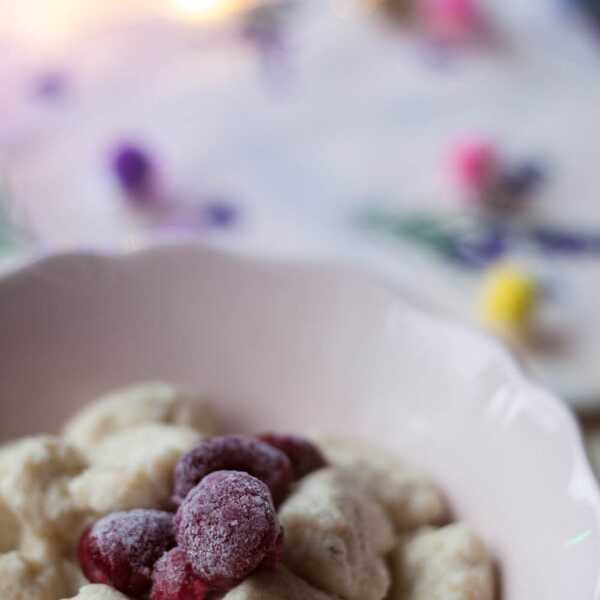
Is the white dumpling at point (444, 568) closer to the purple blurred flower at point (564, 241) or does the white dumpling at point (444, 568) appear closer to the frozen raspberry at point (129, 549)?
the frozen raspberry at point (129, 549)

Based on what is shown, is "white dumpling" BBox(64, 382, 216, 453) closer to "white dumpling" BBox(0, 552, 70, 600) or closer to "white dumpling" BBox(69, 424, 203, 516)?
"white dumpling" BBox(69, 424, 203, 516)

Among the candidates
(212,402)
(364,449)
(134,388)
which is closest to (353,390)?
(364,449)

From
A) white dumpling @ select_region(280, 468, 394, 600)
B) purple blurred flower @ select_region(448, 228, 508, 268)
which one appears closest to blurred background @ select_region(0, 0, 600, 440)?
purple blurred flower @ select_region(448, 228, 508, 268)

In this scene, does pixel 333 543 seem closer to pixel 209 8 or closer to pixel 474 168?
pixel 474 168

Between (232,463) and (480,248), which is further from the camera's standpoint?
(480,248)

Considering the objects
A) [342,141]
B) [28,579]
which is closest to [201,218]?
[342,141]

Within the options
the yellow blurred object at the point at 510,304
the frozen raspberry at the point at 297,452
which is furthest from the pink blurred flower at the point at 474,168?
the frozen raspberry at the point at 297,452
